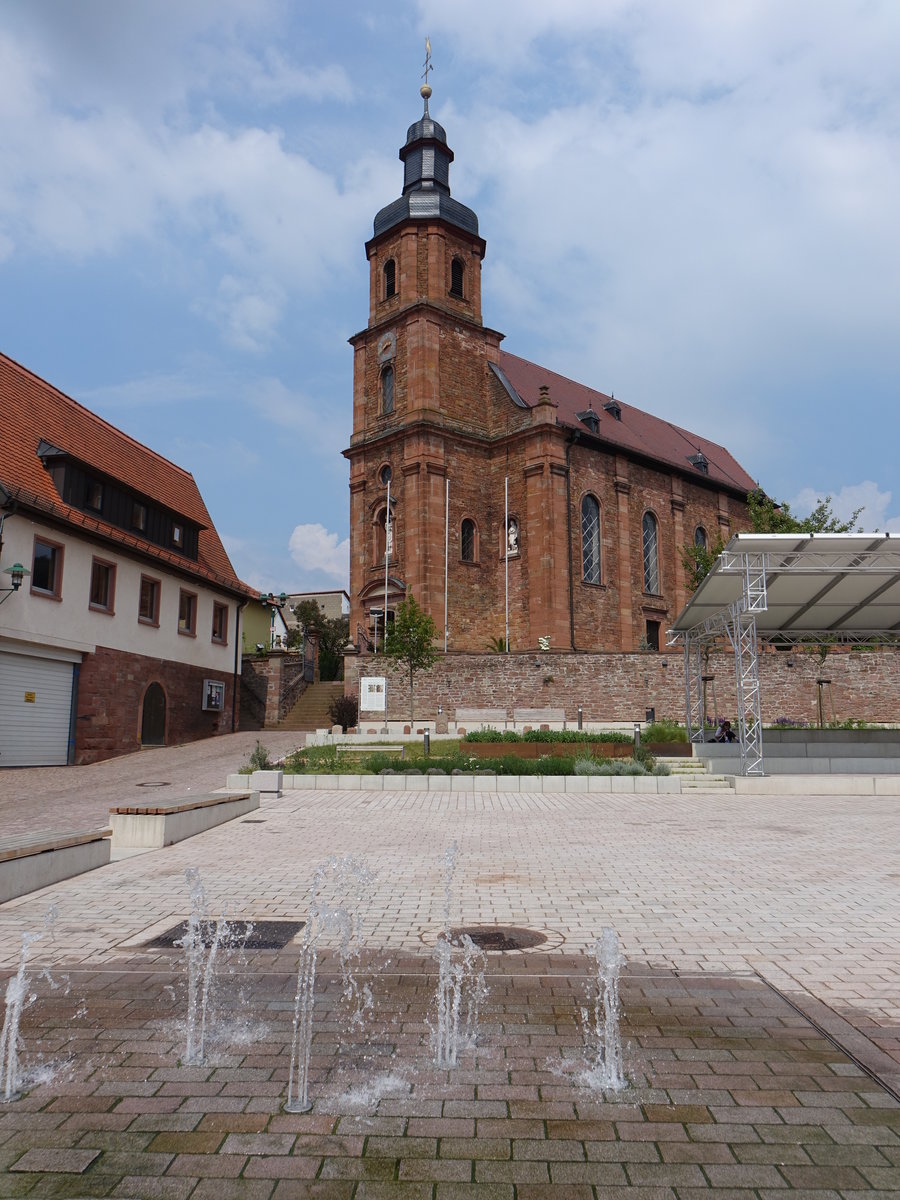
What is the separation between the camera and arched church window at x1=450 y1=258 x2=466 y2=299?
136 feet

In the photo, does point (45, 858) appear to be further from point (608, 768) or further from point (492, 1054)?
point (608, 768)

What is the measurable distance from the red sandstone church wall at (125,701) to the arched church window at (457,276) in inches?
880

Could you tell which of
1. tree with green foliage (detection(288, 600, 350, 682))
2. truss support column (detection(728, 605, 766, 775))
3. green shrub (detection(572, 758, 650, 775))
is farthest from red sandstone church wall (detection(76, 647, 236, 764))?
tree with green foliage (detection(288, 600, 350, 682))

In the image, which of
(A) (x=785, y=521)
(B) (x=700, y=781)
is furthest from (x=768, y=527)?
(B) (x=700, y=781)

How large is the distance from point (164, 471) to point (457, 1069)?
103ft

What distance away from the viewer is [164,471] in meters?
32.7

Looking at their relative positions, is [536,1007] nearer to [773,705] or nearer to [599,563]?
[773,705]

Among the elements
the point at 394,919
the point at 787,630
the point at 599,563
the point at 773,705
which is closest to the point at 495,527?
the point at 599,563

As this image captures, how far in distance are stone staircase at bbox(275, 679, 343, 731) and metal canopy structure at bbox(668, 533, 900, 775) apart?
13.7 meters

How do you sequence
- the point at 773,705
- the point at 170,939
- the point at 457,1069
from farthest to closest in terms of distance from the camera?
the point at 773,705
the point at 170,939
the point at 457,1069

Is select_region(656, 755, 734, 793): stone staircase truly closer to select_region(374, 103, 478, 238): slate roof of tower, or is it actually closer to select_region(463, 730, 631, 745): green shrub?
select_region(463, 730, 631, 745): green shrub

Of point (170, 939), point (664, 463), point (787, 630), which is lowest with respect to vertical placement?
point (170, 939)

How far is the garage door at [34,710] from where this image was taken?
20031 millimetres

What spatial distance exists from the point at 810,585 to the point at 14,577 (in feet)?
61.9
